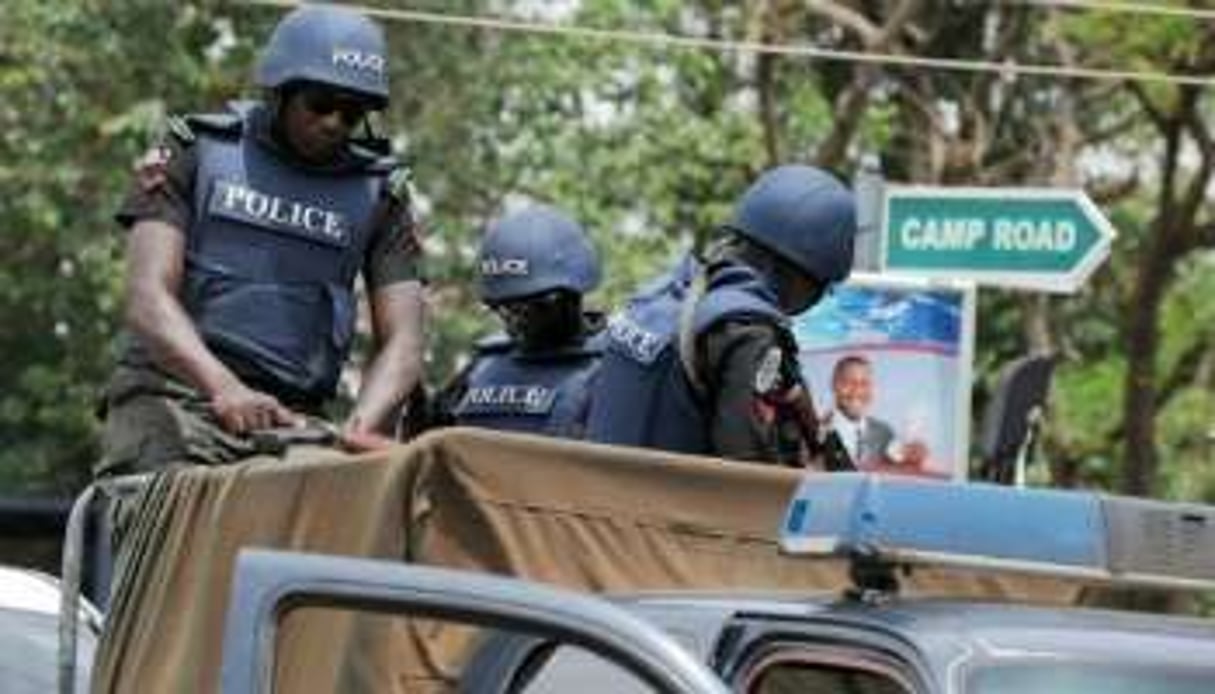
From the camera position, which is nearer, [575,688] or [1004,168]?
[575,688]

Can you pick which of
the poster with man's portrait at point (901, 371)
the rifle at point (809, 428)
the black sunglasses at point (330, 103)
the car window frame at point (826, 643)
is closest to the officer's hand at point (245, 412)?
the black sunglasses at point (330, 103)

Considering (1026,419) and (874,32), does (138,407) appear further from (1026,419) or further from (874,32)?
(874,32)

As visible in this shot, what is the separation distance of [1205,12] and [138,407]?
1121 centimetres

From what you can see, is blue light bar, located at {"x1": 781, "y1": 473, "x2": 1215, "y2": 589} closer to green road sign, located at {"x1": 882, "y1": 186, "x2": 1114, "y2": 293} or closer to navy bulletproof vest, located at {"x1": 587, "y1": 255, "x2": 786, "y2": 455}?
navy bulletproof vest, located at {"x1": 587, "y1": 255, "x2": 786, "y2": 455}

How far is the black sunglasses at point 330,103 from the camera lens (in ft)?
22.3

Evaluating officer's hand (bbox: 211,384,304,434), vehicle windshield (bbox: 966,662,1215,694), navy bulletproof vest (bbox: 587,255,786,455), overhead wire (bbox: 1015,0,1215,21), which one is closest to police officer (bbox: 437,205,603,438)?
navy bulletproof vest (bbox: 587,255,786,455)

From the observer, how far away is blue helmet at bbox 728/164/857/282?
253 inches

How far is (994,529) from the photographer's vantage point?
4.74 meters

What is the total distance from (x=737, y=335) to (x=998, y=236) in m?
5.51

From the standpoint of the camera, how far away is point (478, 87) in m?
20.6

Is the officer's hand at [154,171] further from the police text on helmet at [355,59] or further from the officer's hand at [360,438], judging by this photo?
the officer's hand at [360,438]

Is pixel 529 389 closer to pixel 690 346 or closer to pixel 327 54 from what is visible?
pixel 327 54

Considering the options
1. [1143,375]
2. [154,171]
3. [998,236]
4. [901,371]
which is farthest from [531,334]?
[1143,375]

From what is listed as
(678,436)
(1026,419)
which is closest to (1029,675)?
(678,436)
